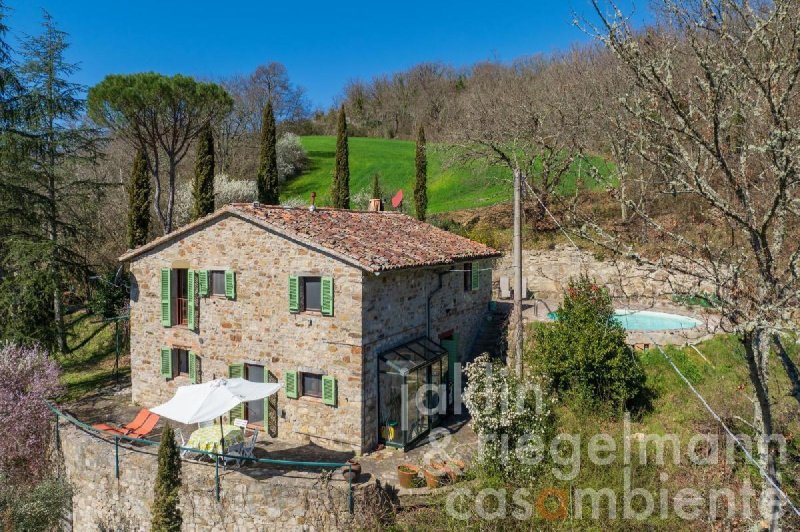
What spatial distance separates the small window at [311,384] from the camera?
12.8 m

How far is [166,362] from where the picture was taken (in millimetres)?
15031

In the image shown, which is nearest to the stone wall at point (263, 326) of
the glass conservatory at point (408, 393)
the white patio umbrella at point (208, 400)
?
the glass conservatory at point (408, 393)

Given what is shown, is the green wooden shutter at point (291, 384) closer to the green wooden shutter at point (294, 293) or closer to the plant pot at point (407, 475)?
the green wooden shutter at point (294, 293)

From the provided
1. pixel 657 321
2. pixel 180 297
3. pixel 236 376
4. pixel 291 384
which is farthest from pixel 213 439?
pixel 657 321

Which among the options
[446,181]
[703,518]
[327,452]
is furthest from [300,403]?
[446,181]

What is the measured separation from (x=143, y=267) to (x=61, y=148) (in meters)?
8.45

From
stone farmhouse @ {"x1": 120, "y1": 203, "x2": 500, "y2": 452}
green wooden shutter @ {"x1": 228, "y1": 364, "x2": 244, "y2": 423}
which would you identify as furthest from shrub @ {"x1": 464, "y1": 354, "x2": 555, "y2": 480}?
green wooden shutter @ {"x1": 228, "y1": 364, "x2": 244, "y2": 423}

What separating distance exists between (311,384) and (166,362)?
498 cm

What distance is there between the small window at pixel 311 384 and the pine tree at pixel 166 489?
10.9 ft

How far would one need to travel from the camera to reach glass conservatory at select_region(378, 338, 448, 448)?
1254 cm

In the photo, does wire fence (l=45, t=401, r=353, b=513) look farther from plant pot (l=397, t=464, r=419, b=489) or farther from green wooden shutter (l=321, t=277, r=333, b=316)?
green wooden shutter (l=321, t=277, r=333, b=316)

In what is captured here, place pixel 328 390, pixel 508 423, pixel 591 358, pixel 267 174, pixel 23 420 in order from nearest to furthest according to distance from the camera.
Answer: pixel 508 423 → pixel 591 358 → pixel 328 390 → pixel 23 420 → pixel 267 174

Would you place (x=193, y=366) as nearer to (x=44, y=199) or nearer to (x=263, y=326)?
(x=263, y=326)

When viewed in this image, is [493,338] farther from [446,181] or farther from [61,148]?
[446,181]
